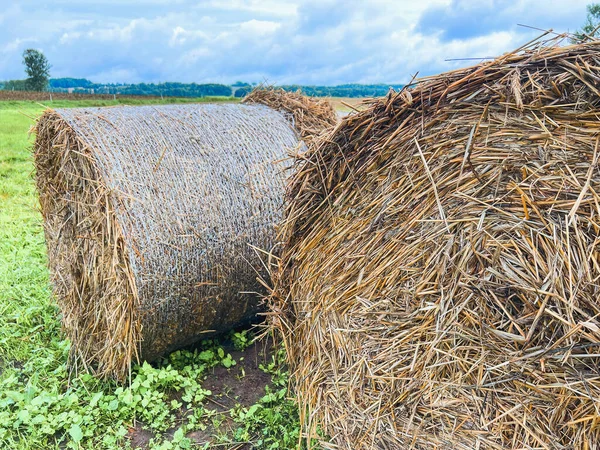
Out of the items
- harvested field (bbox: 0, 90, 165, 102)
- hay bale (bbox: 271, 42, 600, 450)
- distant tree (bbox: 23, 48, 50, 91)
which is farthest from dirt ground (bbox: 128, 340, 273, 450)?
distant tree (bbox: 23, 48, 50, 91)

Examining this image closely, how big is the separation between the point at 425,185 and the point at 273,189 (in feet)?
5.33

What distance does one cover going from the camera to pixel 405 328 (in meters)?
2.18

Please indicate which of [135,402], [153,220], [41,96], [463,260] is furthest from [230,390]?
[41,96]

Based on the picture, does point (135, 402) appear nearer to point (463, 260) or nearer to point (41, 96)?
point (463, 260)

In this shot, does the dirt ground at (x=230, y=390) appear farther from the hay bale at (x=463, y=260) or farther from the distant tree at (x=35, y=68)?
the distant tree at (x=35, y=68)

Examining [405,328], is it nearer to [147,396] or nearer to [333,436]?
[333,436]

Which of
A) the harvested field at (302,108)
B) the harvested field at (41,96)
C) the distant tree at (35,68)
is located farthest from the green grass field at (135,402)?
the distant tree at (35,68)

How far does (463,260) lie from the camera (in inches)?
78.1

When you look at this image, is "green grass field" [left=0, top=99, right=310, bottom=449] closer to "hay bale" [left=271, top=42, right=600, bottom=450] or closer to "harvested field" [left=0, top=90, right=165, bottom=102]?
"hay bale" [left=271, top=42, right=600, bottom=450]

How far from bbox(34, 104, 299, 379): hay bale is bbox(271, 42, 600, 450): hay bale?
3.00 feet

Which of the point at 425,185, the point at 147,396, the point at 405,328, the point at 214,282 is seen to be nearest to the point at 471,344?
the point at 405,328

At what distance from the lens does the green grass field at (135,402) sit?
2.88 metres

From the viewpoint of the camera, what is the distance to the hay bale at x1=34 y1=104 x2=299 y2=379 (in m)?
3.06

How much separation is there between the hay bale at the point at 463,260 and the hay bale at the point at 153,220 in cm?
92
